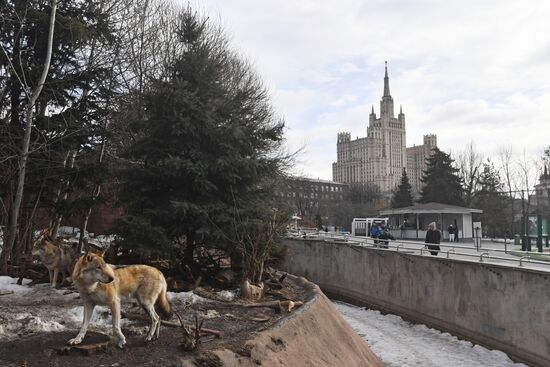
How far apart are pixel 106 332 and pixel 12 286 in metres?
4.10

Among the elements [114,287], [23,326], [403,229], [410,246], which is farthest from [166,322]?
[403,229]

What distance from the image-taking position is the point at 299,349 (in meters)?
7.04

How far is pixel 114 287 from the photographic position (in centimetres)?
568

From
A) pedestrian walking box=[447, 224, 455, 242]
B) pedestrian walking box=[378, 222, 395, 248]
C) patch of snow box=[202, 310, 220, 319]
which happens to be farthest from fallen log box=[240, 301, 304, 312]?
pedestrian walking box=[447, 224, 455, 242]

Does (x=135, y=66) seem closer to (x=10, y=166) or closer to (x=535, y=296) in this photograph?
(x=10, y=166)

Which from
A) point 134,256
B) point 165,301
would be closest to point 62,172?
point 134,256

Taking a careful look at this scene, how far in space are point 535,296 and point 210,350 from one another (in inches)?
369

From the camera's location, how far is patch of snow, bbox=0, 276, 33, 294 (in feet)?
29.2

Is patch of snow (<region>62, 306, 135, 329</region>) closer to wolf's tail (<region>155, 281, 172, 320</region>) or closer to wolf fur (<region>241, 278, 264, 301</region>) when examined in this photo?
wolf's tail (<region>155, 281, 172, 320</region>)

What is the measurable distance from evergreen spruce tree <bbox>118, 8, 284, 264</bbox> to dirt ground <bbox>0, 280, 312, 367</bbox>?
1867mm

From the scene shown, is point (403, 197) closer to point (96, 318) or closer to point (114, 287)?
point (96, 318)

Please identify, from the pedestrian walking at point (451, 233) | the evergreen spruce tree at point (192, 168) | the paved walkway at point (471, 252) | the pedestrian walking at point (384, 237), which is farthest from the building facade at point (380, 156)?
the evergreen spruce tree at point (192, 168)

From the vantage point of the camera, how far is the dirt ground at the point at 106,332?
5227 mm

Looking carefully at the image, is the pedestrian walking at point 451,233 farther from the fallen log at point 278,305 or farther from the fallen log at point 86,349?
the fallen log at point 86,349
